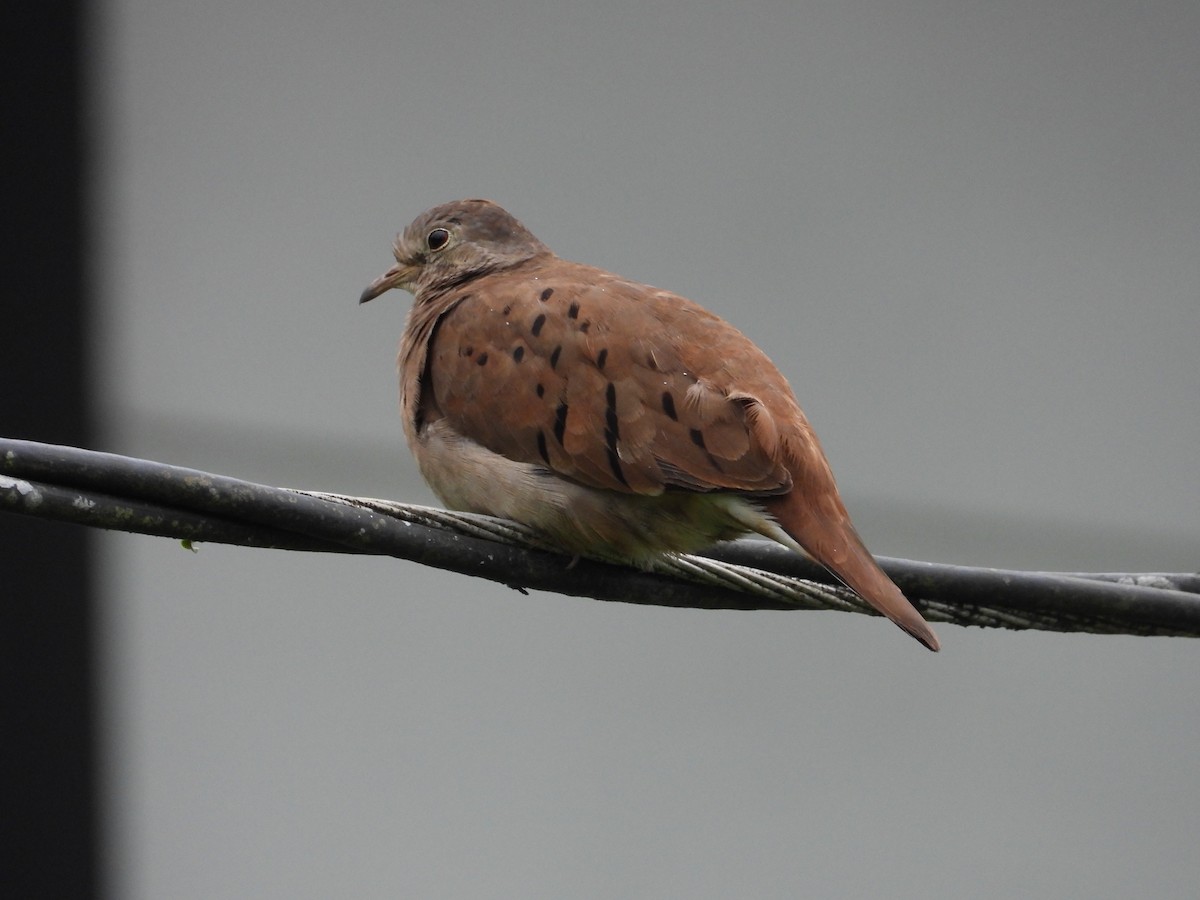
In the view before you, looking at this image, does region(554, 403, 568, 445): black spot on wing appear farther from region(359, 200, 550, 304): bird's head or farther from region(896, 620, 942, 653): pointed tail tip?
region(359, 200, 550, 304): bird's head

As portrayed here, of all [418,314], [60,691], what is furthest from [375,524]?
[60,691]

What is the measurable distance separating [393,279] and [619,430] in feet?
4.32

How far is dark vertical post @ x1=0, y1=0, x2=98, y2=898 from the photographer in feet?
16.3

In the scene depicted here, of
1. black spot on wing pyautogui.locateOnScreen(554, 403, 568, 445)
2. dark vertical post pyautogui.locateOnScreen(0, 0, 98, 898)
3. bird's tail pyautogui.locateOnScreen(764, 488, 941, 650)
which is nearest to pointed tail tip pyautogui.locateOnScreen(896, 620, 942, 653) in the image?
bird's tail pyautogui.locateOnScreen(764, 488, 941, 650)

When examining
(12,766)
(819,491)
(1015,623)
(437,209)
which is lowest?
(12,766)

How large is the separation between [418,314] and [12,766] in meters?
2.70

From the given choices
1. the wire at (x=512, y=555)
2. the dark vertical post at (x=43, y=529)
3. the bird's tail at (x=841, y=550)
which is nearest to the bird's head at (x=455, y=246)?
the wire at (x=512, y=555)

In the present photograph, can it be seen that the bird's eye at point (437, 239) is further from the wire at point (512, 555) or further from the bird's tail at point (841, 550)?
the bird's tail at point (841, 550)

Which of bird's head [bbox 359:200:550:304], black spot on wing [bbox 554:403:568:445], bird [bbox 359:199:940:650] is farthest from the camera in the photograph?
bird's head [bbox 359:200:550:304]

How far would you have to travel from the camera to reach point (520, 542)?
2361mm

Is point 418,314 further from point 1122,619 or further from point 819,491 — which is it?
point 1122,619

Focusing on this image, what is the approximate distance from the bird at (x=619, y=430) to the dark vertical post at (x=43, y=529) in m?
2.69

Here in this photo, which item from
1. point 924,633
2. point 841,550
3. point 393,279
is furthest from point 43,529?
point 924,633

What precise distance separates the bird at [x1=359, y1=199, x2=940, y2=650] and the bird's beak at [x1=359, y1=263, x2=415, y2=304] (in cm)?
70
